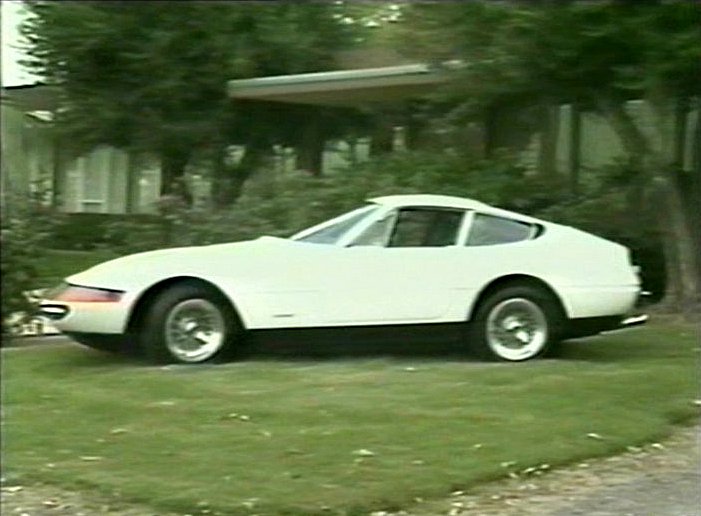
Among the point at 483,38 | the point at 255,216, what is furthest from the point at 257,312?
the point at 483,38

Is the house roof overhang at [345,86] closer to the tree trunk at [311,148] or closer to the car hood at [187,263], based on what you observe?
the tree trunk at [311,148]

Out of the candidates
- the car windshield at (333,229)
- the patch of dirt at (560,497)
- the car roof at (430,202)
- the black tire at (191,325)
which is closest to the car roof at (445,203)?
the car roof at (430,202)

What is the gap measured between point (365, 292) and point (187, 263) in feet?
3.87

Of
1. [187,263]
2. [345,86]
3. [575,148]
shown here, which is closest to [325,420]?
[187,263]

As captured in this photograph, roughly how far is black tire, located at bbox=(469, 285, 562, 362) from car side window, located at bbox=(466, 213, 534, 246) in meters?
0.35

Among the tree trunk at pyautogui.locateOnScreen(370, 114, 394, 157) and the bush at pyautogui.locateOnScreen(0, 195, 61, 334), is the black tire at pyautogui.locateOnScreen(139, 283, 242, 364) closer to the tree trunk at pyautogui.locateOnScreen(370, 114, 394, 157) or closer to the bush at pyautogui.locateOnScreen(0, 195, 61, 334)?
the bush at pyautogui.locateOnScreen(0, 195, 61, 334)

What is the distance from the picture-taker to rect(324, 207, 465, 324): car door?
7.98 m

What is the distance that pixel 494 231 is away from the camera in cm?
826

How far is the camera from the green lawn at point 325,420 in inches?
213

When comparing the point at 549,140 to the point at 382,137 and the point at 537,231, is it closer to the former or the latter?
the point at 382,137

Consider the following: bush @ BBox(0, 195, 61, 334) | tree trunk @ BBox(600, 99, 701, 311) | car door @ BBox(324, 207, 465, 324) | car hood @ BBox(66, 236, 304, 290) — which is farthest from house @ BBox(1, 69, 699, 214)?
car door @ BBox(324, 207, 465, 324)

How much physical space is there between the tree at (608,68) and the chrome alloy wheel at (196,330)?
2947mm

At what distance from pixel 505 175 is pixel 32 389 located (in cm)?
400

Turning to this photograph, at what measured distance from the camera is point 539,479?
554 centimetres
